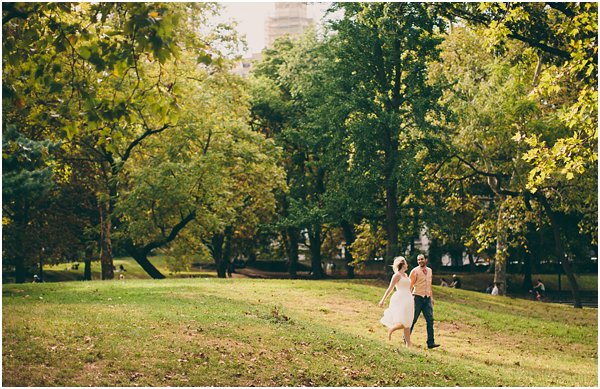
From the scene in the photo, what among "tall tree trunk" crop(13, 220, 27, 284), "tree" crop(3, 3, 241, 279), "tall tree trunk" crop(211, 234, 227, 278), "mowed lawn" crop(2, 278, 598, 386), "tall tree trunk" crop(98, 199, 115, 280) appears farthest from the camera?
"tall tree trunk" crop(211, 234, 227, 278)

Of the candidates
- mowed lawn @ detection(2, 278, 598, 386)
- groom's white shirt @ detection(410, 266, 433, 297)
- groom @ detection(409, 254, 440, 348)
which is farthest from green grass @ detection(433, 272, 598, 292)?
groom's white shirt @ detection(410, 266, 433, 297)

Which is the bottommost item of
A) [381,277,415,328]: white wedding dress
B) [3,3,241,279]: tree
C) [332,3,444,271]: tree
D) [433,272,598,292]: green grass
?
[433,272,598,292]: green grass

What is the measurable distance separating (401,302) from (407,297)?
0.18 metres

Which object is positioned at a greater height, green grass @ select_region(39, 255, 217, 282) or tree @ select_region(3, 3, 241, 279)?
tree @ select_region(3, 3, 241, 279)

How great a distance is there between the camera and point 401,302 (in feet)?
51.5

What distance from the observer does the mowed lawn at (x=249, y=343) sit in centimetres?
1177

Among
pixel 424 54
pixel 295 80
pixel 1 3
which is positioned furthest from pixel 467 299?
pixel 1 3

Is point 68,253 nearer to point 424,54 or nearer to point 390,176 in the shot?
point 390,176

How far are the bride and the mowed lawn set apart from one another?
567 millimetres

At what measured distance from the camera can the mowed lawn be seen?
11773mm

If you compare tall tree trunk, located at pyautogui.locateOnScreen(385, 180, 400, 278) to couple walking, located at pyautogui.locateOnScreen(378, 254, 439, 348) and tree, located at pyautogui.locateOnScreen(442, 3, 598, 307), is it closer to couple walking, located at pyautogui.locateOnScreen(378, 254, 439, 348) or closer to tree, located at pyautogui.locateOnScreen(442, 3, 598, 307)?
tree, located at pyautogui.locateOnScreen(442, 3, 598, 307)

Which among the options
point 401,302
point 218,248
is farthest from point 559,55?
point 218,248

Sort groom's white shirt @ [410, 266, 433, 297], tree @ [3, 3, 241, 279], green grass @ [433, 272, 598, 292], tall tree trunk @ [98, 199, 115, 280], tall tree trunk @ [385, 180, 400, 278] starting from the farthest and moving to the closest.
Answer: green grass @ [433, 272, 598, 292]
tall tree trunk @ [98, 199, 115, 280]
tall tree trunk @ [385, 180, 400, 278]
groom's white shirt @ [410, 266, 433, 297]
tree @ [3, 3, 241, 279]

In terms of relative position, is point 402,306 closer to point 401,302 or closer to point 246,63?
point 401,302
